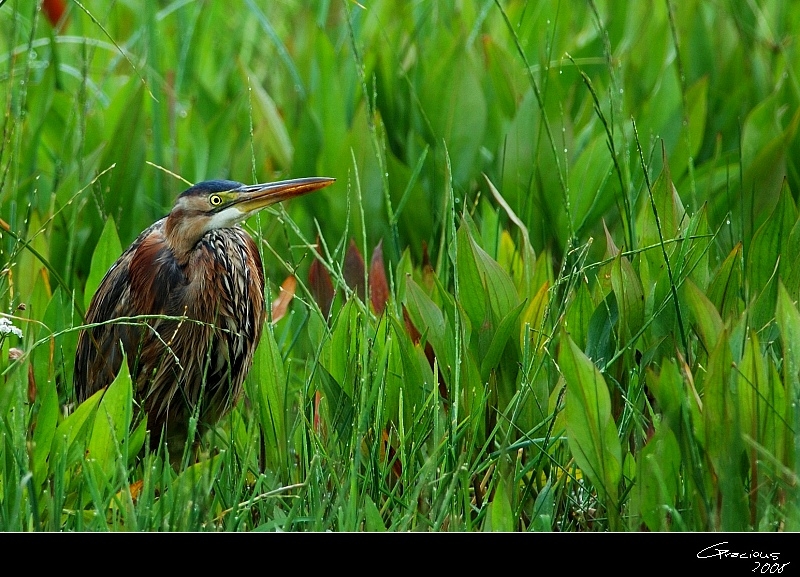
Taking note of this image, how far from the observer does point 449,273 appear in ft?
10.6

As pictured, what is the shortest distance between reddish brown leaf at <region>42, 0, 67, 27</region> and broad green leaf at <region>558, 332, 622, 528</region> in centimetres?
Result: 365

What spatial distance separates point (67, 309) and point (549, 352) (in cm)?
148

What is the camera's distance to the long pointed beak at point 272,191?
9.46 ft

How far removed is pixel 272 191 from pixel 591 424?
1127 millimetres

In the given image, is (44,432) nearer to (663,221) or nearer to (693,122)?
(663,221)

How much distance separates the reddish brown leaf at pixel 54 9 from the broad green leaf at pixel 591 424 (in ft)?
12.0

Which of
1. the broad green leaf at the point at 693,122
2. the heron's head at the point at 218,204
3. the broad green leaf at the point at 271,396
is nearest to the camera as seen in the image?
the broad green leaf at the point at 271,396

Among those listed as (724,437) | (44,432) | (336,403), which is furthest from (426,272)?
(724,437)

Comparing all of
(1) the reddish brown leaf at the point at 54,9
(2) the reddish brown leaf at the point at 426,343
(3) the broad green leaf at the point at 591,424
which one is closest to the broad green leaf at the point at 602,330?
(2) the reddish brown leaf at the point at 426,343

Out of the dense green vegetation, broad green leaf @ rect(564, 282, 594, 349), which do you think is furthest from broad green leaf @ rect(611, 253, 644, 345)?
broad green leaf @ rect(564, 282, 594, 349)

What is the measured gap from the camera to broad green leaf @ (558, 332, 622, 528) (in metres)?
2.24

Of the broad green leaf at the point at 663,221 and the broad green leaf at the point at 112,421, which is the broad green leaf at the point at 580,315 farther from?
the broad green leaf at the point at 112,421

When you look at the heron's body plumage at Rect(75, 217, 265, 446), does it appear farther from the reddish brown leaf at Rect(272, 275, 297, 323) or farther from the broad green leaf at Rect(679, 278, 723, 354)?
the broad green leaf at Rect(679, 278, 723, 354)
